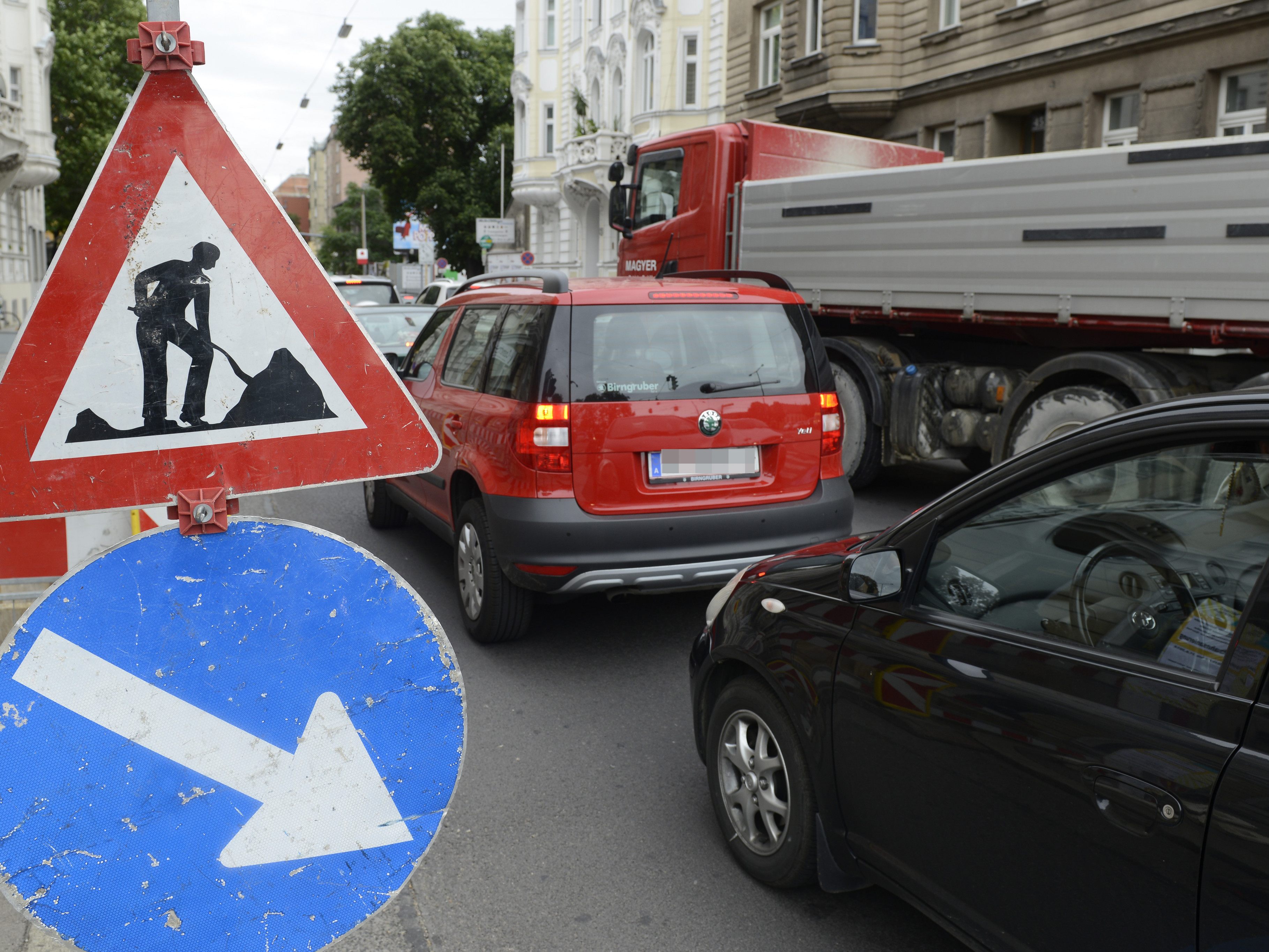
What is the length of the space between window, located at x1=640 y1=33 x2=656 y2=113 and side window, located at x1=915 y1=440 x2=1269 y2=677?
34266mm

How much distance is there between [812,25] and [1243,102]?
1090cm

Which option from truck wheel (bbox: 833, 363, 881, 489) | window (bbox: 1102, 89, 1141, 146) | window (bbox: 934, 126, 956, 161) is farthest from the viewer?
window (bbox: 934, 126, 956, 161)

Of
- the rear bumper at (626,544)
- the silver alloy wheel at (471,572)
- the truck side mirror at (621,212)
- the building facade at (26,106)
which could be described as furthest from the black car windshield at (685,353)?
the building facade at (26,106)

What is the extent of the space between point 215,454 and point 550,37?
4839 centimetres

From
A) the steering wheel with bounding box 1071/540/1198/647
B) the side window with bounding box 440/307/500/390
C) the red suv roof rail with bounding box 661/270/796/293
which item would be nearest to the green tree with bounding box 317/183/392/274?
the red suv roof rail with bounding box 661/270/796/293

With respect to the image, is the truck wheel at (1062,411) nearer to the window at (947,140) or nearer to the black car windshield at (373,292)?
the window at (947,140)

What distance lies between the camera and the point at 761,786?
333 centimetres

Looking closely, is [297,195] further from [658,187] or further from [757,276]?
[757,276]

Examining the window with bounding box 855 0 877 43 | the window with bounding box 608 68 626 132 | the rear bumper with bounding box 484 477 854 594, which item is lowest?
the rear bumper with bounding box 484 477 854 594

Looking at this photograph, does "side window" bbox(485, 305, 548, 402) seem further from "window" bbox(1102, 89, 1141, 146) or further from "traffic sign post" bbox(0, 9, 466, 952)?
"window" bbox(1102, 89, 1141, 146)

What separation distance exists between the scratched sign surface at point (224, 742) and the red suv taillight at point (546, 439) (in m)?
2.96

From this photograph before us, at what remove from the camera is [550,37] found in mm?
46875

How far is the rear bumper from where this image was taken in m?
5.10

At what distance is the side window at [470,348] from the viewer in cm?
594
